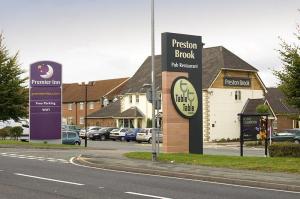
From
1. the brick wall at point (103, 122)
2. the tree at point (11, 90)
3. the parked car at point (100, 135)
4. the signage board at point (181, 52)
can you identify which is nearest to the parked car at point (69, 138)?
the tree at point (11, 90)

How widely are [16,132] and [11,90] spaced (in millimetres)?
14753

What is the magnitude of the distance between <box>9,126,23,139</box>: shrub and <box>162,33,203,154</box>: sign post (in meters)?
31.3

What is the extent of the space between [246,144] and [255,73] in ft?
59.3

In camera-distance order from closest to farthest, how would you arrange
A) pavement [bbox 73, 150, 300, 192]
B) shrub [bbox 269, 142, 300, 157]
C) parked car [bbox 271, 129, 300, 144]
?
1. pavement [bbox 73, 150, 300, 192]
2. shrub [bbox 269, 142, 300, 157]
3. parked car [bbox 271, 129, 300, 144]

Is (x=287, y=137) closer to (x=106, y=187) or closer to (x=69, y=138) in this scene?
(x=69, y=138)

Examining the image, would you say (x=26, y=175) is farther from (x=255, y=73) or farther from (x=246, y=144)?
(x=255, y=73)

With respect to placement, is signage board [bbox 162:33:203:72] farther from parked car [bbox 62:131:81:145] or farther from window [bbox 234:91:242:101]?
window [bbox 234:91:242:101]

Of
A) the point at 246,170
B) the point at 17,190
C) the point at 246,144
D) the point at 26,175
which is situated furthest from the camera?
the point at 246,144

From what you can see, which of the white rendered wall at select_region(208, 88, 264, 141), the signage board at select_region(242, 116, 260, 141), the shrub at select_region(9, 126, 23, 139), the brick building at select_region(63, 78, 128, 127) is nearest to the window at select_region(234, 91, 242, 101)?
the white rendered wall at select_region(208, 88, 264, 141)

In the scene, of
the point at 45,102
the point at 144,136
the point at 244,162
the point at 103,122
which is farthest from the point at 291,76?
the point at 103,122

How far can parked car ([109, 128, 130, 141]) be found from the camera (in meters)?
62.1

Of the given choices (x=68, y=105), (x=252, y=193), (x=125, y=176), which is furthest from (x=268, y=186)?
(x=68, y=105)

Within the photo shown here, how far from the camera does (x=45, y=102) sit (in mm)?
41344

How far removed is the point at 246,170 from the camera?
63.7ft
